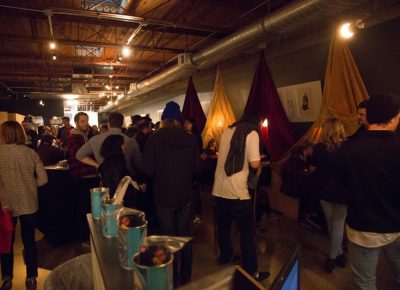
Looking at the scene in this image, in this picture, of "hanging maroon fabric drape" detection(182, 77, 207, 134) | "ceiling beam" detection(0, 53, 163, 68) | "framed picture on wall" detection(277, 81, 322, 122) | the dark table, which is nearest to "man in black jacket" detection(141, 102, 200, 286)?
the dark table

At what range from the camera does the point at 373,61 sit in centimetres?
333

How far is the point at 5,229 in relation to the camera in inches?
88.5

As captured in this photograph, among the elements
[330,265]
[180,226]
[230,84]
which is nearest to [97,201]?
[180,226]

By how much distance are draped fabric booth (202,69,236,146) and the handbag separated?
399cm

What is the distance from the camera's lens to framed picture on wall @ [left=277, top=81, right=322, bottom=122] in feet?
13.2

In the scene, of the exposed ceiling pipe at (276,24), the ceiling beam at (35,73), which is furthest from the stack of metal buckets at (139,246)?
the ceiling beam at (35,73)

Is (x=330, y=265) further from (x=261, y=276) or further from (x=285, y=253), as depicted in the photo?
(x=261, y=276)

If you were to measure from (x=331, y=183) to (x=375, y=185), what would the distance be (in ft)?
3.53

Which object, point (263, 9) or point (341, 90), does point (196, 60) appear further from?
point (341, 90)

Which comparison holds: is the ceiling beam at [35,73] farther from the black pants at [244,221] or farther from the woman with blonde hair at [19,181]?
the black pants at [244,221]

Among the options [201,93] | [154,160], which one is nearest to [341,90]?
[154,160]

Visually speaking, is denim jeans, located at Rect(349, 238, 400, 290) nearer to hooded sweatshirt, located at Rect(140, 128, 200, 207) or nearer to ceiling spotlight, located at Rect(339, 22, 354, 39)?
hooded sweatshirt, located at Rect(140, 128, 200, 207)

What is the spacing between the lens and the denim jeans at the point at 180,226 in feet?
7.45

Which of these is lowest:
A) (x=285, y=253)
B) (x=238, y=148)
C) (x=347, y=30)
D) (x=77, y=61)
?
(x=285, y=253)
